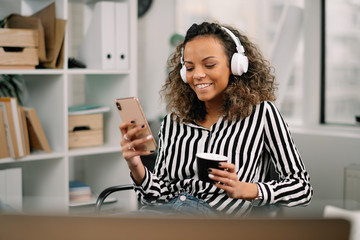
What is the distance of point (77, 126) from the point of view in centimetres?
259

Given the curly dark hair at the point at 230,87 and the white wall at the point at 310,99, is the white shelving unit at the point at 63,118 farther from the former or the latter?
the curly dark hair at the point at 230,87

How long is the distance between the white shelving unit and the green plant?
13 centimetres

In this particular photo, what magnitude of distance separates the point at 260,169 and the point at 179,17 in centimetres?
229

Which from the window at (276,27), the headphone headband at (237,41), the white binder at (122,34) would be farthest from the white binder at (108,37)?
the headphone headband at (237,41)

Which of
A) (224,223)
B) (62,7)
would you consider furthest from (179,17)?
(224,223)

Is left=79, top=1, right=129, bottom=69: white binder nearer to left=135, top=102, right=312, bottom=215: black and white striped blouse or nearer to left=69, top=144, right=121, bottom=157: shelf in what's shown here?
left=69, top=144, right=121, bottom=157: shelf

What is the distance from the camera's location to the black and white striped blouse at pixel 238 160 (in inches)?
57.1

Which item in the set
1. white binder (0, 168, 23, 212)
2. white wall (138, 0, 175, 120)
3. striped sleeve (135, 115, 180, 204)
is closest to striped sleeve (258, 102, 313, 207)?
striped sleeve (135, 115, 180, 204)

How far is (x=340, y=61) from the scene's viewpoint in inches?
112

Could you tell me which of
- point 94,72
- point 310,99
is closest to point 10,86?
point 94,72

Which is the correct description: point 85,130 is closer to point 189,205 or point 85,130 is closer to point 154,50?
point 154,50

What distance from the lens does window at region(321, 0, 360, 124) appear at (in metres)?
2.78

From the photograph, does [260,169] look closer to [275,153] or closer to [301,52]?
[275,153]

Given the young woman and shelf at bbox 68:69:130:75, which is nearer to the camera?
the young woman
